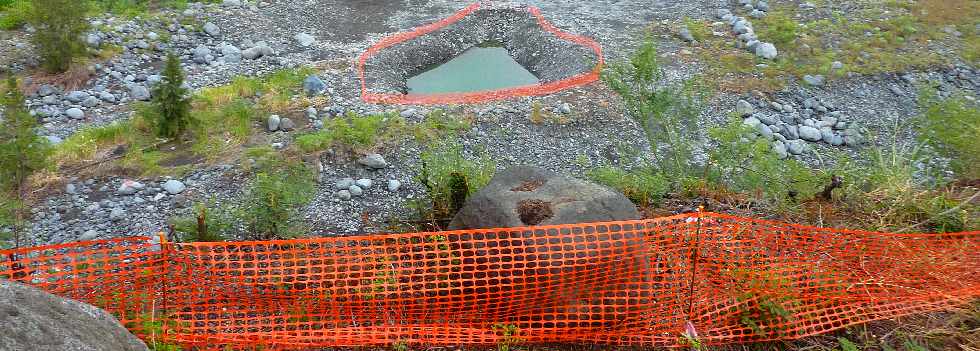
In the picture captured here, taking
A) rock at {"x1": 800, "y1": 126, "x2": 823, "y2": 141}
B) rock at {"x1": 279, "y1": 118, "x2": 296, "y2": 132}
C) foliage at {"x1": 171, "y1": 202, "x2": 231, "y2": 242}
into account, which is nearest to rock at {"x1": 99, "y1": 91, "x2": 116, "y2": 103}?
rock at {"x1": 279, "y1": 118, "x2": 296, "y2": 132}

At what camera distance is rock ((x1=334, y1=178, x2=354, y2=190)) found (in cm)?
Result: 645

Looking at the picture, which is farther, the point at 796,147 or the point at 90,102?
the point at 90,102

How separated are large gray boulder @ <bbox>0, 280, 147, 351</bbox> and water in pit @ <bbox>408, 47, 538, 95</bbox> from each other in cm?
565

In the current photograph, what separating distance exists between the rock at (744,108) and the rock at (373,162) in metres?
3.61

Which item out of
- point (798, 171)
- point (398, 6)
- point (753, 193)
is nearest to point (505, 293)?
point (753, 193)

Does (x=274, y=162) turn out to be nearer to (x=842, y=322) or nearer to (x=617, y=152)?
(x=617, y=152)

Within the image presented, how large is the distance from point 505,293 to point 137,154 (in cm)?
413

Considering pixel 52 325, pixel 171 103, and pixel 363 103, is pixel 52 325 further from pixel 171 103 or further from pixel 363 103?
pixel 363 103

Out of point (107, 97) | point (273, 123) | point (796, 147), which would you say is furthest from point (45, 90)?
point (796, 147)

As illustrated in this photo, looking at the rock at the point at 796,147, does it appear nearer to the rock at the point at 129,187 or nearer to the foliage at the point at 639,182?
the foliage at the point at 639,182

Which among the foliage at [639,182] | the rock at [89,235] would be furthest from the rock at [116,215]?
the foliage at [639,182]

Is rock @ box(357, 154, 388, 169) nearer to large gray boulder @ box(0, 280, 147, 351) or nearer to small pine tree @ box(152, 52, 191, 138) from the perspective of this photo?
small pine tree @ box(152, 52, 191, 138)

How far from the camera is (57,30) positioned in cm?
788

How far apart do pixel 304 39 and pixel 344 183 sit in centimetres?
318
